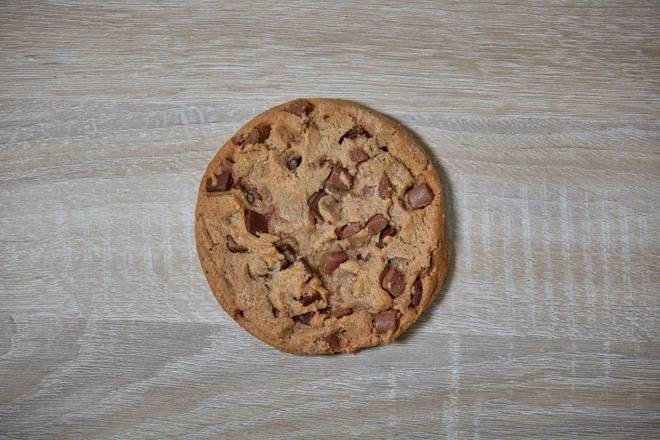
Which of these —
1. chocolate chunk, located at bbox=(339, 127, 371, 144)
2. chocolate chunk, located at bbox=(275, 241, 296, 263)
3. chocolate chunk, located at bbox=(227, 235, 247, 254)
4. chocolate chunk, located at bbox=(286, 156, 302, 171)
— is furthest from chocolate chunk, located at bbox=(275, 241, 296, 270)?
chocolate chunk, located at bbox=(339, 127, 371, 144)

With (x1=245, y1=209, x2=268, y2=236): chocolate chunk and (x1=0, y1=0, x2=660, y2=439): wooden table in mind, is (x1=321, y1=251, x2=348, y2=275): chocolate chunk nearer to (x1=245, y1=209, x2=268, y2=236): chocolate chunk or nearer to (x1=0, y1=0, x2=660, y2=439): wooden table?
(x1=245, y1=209, x2=268, y2=236): chocolate chunk

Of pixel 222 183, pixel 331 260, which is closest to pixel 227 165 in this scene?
pixel 222 183

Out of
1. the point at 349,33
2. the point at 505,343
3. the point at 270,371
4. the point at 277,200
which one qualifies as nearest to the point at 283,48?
the point at 349,33

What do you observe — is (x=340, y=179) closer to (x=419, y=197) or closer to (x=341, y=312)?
(x=419, y=197)

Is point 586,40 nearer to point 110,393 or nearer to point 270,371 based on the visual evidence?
point 270,371

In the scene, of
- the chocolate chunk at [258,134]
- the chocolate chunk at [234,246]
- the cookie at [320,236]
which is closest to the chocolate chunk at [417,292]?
the cookie at [320,236]
